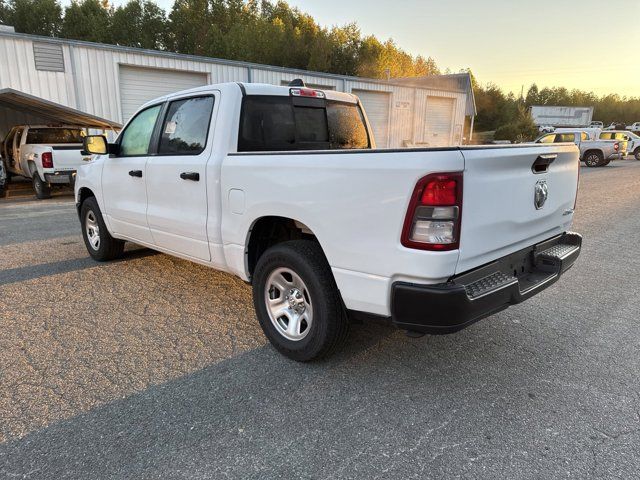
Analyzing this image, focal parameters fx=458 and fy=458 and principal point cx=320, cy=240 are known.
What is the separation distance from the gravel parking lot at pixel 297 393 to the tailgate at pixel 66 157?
25.7ft

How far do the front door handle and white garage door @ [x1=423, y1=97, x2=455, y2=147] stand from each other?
24.3m

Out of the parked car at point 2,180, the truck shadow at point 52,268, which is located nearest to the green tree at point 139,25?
the parked car at point 2,180

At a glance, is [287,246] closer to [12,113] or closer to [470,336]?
[470,336]

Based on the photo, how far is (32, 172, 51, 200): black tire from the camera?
11.8 m

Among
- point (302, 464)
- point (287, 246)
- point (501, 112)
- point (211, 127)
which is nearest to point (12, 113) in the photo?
point (211, 127)

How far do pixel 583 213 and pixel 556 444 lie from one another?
8.38m

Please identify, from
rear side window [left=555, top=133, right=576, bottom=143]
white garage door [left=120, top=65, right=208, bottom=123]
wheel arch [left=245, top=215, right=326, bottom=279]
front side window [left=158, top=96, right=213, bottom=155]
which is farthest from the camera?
rear side window [left=555, top=133, right=576, bottom=143]

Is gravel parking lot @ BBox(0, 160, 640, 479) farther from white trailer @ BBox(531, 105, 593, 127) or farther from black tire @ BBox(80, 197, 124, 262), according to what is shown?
white trailer @ BBox(531, 105, 593, 127)

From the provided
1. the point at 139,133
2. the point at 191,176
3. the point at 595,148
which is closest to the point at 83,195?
the point at 139,133

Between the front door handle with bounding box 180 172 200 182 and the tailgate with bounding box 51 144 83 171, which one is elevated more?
the front door handle with bounding box 180 172 200 182

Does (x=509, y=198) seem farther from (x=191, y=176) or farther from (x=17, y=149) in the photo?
(x=17, y=149)

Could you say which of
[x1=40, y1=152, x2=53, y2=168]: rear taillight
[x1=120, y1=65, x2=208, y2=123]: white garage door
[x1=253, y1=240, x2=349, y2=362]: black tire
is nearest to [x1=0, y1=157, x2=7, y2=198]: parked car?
[x1=40, y1=152, x2=53, y2=168]: rear taillight

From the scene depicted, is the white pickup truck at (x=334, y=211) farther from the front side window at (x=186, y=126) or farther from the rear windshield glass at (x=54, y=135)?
the rear windshield glass at (x=54, y=135)

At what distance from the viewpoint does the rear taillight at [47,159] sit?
11.3 metres
